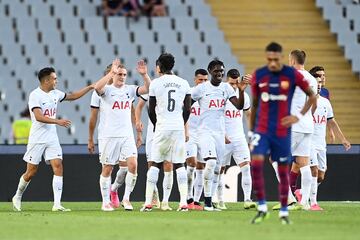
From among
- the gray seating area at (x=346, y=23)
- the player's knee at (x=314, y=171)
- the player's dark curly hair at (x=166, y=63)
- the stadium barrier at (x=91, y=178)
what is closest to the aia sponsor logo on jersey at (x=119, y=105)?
the player's dark curly hair at (x=166, y=63)

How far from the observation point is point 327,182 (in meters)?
25.4

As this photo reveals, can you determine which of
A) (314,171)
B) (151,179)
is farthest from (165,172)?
(314,171)

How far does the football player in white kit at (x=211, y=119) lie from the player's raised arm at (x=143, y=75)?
738 millimetres

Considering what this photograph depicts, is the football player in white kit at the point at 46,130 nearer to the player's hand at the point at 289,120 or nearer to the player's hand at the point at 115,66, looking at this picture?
the player's hand at the point at 115,66

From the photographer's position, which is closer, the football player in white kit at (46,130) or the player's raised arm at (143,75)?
the player's raised arm at (143,75)

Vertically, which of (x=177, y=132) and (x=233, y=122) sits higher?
(x=233, y=122)

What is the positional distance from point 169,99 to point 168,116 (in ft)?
0.84

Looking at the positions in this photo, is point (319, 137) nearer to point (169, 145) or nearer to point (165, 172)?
point (165, 172)

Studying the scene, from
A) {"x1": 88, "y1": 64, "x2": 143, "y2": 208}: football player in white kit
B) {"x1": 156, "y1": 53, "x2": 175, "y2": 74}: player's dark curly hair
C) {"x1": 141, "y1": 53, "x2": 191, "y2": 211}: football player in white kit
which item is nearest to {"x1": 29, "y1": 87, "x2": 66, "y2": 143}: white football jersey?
{"x1": 88, "y1": 64, "x2": 143, "y2": 208}: football player in white kit

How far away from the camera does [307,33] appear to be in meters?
33.5

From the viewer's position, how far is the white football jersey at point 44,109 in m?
19.3

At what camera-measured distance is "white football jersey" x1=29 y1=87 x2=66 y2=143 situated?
1928cm

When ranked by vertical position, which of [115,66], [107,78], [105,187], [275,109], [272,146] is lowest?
[105,187]

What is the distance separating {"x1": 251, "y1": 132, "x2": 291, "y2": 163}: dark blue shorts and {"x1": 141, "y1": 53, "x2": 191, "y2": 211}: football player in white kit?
315 cm
